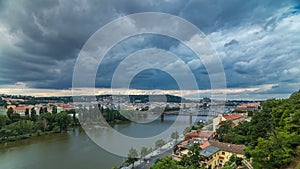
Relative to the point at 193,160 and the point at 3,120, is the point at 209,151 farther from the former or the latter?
the point at 3,120

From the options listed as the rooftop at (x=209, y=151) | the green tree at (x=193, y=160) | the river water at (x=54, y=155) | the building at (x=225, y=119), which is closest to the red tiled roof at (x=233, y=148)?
the rooftop at (x=209, y=151)

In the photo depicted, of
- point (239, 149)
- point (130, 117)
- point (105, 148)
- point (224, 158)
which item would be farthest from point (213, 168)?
point (130, 117)

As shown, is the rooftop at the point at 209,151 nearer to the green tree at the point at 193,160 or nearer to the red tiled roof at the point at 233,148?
the red tiled roof at the point at 233,148

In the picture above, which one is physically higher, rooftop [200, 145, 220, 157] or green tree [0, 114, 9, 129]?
green tree [0, 114, 9, 129]

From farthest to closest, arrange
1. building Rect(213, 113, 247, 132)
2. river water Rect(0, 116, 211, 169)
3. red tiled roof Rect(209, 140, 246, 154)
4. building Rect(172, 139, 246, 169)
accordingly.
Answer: building Rect(213, 113, 247, 132), river water Rect(0, 116, 211, 169), red tiled roof Rect(209, 140, 246, 154), building Rect(172, 139, 246, 169)

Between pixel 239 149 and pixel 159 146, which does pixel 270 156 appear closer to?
pixel 239 149

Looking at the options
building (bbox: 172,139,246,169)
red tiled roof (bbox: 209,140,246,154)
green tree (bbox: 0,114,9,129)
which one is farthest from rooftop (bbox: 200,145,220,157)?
green tree (bbox: 0,114,9,129)

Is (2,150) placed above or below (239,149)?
below

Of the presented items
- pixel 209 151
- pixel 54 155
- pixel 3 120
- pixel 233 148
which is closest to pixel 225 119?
pixel 233 148

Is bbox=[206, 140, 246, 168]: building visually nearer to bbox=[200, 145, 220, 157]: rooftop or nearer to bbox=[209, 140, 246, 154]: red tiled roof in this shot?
bbox=[209, 140, 246, 154]: red tiled roof

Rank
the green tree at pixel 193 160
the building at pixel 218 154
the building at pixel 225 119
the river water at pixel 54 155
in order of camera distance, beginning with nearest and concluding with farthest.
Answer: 1. the green tree at pixel 193 160
2. the building at pixel 218 154
3. the river water at pixel 54 155
4. the building at pixel 225 119

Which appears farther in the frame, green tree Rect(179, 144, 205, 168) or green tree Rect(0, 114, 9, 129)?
green tree Rect(0, 114, 9, 129)
